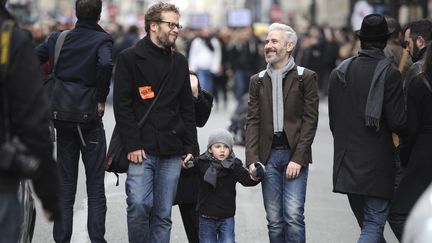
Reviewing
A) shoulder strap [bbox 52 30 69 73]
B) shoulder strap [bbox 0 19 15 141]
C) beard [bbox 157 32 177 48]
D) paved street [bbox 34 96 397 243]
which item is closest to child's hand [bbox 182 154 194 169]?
beard [bbox 157 32 177 48]

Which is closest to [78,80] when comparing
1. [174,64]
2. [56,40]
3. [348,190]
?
[56,40]

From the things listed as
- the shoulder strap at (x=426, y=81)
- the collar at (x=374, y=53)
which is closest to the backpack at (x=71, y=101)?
the collar at (x=374, y=53)

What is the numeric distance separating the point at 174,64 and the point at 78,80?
84 cm

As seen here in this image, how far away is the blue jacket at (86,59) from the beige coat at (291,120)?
3.66 feet

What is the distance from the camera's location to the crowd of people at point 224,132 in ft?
24.8

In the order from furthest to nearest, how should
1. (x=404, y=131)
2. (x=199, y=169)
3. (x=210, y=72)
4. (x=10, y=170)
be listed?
1. (x=210, y=72)
2. (x=199, y=169)
3. (x=404, y=131)
4. (x=10, y=170)

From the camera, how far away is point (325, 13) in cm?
6219

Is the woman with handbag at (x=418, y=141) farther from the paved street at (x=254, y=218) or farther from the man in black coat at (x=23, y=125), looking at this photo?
the man in black coat at (x=23, y=125)

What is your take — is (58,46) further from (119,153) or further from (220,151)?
(220,151)

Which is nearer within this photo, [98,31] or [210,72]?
[98,31]

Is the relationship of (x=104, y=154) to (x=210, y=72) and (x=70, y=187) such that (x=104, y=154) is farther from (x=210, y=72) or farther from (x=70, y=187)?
(x=210, y=72)

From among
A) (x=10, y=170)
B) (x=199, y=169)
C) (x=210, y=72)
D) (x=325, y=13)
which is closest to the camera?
(x=10, y=170)

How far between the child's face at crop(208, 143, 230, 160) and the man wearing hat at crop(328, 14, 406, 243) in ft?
2.56

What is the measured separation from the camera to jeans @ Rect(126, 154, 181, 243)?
7.63 m
